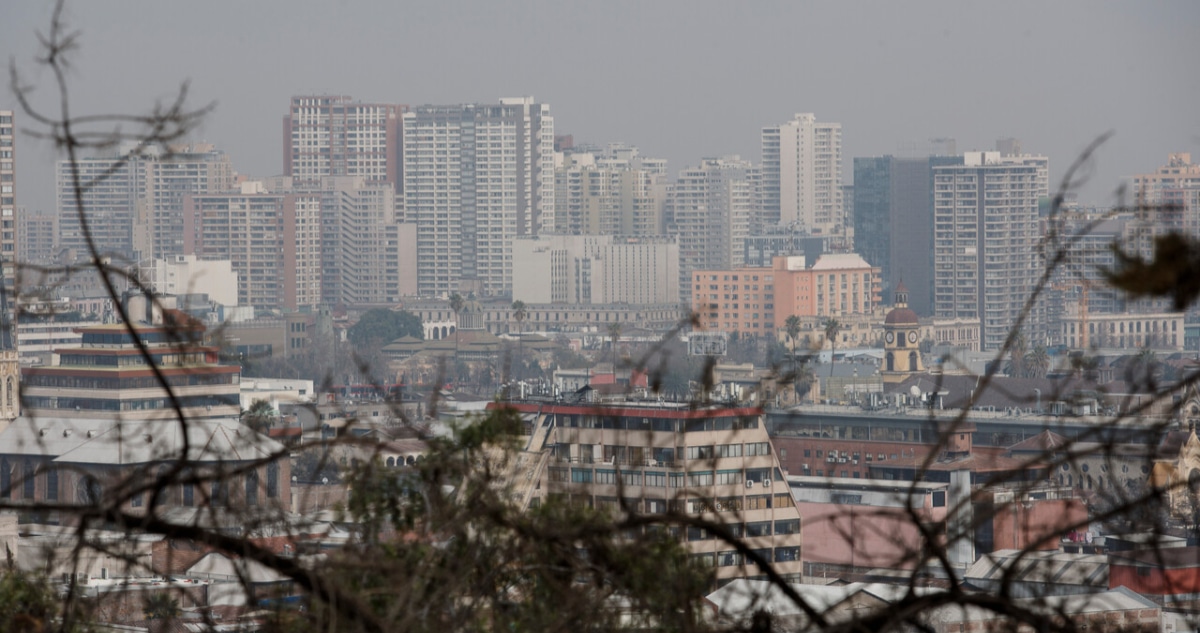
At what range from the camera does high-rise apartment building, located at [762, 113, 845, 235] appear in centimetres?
6134

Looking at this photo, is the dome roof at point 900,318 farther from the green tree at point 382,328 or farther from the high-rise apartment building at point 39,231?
the high-rise apartment building at point 39,231

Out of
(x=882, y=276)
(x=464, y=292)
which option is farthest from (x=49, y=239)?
(x=882, y=276)

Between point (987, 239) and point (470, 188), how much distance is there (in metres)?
18.1

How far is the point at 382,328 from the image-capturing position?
4112 centimetres

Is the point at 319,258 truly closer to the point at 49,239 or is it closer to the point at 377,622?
the point at 49,239

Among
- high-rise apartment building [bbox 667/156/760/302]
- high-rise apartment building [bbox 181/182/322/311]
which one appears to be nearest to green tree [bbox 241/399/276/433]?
high-rise apartment building [bbox 181/182/322/311]

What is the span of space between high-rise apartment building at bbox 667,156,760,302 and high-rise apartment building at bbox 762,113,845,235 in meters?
2.70

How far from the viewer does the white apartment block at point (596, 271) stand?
50.8 meters

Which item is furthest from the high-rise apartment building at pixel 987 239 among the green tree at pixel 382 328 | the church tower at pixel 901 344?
the green tree at pixel 382 328

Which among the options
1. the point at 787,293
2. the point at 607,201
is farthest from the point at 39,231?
the point at 787,293

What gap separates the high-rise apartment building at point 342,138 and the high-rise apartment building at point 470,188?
195cm

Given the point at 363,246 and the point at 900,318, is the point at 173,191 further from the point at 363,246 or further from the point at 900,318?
the point at 900,318

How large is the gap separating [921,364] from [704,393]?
32587 millimetres

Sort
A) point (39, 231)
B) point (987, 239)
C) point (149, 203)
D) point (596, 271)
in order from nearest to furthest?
1. point (987, 239)
2. point (596, 271)
3. point (39, 231)
4. point (149, 203)
